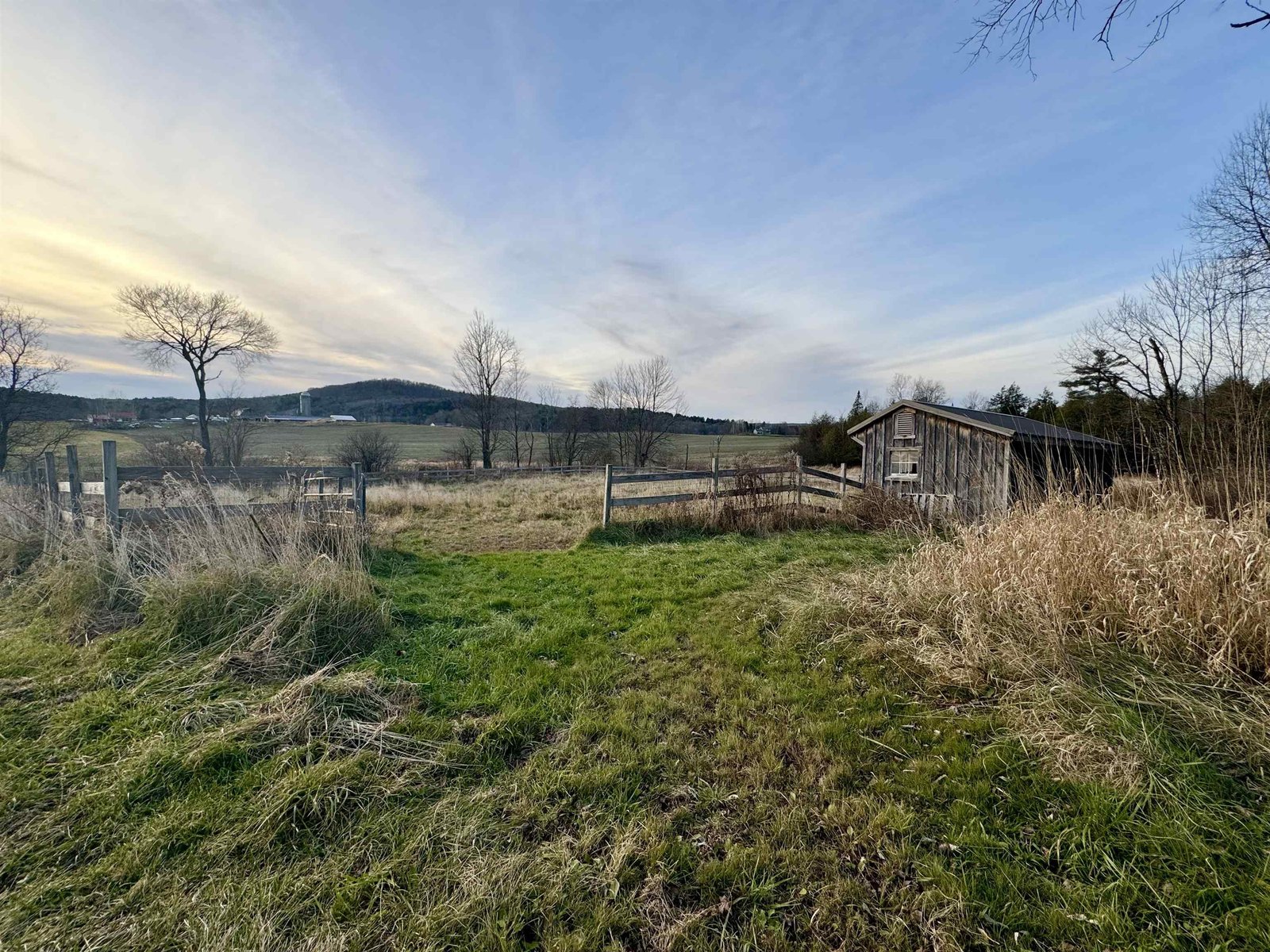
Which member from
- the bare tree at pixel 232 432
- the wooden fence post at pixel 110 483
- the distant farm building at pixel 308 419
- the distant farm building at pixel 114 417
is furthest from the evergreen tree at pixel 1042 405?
the distant farm building at pixel 308 419

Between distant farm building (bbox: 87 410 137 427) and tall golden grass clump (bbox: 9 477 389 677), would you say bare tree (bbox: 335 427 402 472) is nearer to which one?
distant farm building (bbox: 87 410 137 427)

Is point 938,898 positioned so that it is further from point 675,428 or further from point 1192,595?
point 675,428

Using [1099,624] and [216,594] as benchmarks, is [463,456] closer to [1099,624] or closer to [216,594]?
[216,594]

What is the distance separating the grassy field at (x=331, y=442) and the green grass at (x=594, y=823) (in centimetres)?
2513

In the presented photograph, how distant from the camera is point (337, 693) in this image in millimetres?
3275

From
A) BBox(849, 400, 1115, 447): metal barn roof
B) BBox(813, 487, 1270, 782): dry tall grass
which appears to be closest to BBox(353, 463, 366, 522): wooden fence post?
BBox(813, 487, 1270, 782): dry tall grass

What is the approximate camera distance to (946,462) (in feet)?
42.4

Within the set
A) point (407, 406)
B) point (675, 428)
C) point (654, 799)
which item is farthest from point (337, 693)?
point (407, 406)

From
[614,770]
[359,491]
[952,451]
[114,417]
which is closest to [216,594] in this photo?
[614,770]

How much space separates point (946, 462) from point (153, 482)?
16221mm

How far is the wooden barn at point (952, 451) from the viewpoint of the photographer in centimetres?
1141

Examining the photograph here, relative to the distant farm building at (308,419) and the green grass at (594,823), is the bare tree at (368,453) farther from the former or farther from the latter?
the distant farm building at (308,419)

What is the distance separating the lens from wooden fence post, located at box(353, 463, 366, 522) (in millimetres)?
8430

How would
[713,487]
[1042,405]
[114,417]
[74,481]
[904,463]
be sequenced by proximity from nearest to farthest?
[74,481], [713,487], [904,463], [1042,405], [114,417]
